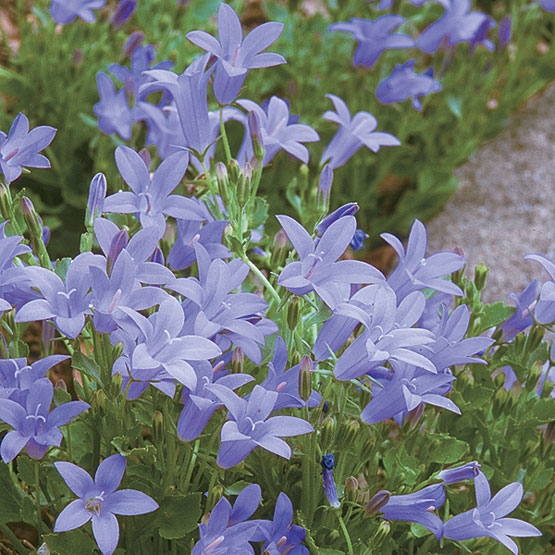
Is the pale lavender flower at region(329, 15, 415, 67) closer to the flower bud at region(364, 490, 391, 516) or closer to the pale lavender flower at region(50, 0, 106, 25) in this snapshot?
the pale lavender flower at region(50, 0, 106, 25)

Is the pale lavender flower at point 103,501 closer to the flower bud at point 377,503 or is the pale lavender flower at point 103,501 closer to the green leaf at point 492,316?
the flower bud at point 377,503

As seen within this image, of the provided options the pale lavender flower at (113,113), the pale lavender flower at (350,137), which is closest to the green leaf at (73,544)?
the pale lavender flower at (350,137)

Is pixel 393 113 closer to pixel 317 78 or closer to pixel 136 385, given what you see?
pixel 317 78

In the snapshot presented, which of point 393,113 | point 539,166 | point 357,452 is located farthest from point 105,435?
point 539,166

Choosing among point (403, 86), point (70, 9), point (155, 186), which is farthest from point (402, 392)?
point (70, 9)

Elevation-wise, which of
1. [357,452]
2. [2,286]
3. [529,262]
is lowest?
[529,262]

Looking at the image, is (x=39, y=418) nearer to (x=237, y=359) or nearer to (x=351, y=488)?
(x=237, y=359)
